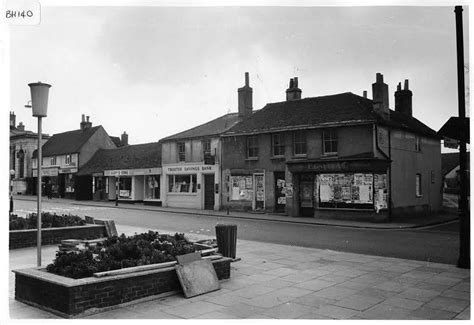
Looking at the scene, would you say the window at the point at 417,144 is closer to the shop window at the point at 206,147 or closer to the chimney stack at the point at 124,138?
the shop window at the point at 206,147

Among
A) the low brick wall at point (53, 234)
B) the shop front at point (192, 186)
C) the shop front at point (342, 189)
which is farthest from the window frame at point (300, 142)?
the low brick wall at point (53, 234)

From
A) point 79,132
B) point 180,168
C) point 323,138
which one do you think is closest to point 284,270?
point 323,138

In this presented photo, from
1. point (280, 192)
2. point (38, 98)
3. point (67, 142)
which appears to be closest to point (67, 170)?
point (67, 142)

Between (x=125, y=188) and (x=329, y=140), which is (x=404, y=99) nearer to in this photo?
(x=329, y=140)

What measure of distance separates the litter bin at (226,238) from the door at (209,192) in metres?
18.9

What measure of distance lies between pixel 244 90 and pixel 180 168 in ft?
23.6

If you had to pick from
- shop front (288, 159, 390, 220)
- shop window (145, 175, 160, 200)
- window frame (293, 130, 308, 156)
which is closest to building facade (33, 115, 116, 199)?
shop window (145, 175, 160, 200)

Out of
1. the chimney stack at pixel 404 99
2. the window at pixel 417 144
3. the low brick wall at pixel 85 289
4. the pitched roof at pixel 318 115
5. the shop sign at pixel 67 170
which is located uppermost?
the chimney stack at pixel 404 99

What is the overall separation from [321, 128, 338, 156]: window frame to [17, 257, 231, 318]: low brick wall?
16546 millimetres

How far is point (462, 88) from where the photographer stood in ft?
28.3

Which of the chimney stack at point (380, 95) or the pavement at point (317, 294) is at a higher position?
the chimney stack at point (380, 95)

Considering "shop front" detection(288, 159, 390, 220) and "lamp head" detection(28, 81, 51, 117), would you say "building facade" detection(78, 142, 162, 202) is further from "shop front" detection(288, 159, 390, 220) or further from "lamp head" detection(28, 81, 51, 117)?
"lamp head" detection(28, 81, 51, 117)

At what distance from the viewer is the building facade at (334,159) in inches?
810
